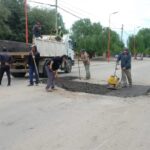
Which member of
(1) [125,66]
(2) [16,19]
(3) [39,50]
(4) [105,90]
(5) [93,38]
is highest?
(2) [16,19]

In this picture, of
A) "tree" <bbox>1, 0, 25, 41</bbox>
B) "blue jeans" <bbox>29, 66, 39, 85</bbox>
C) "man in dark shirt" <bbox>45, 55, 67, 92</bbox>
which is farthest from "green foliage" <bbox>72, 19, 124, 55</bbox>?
"man in dark shirt" <bbox>45, 55, 67, 92</bbox>

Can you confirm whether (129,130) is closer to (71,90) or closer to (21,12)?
(71,90)

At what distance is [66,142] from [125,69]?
1226cm

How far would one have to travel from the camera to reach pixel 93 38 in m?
87.5

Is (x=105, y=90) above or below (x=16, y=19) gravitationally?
below

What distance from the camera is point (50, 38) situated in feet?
92.1

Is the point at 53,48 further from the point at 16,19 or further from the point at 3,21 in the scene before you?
the point at 16,19

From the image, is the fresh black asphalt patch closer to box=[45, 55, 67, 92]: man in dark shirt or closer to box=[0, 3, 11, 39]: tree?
box=[45, 55, 67, 92]: man in dark shirt

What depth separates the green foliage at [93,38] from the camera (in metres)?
86.8

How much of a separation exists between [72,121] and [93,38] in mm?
77498

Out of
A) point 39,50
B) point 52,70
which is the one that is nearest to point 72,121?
point 52,70

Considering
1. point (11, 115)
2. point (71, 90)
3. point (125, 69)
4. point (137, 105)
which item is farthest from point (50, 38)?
point (11, 115)

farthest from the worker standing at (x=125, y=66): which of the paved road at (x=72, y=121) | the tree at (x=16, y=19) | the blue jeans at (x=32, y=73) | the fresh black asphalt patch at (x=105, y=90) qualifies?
the tree at (x=16, y=19)

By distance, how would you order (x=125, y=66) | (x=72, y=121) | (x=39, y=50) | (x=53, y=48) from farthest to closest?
1. (x=53, y=48)
2. (x=39, y=50)
3. (x=125, y=66)
4. (x=72, y=121)
